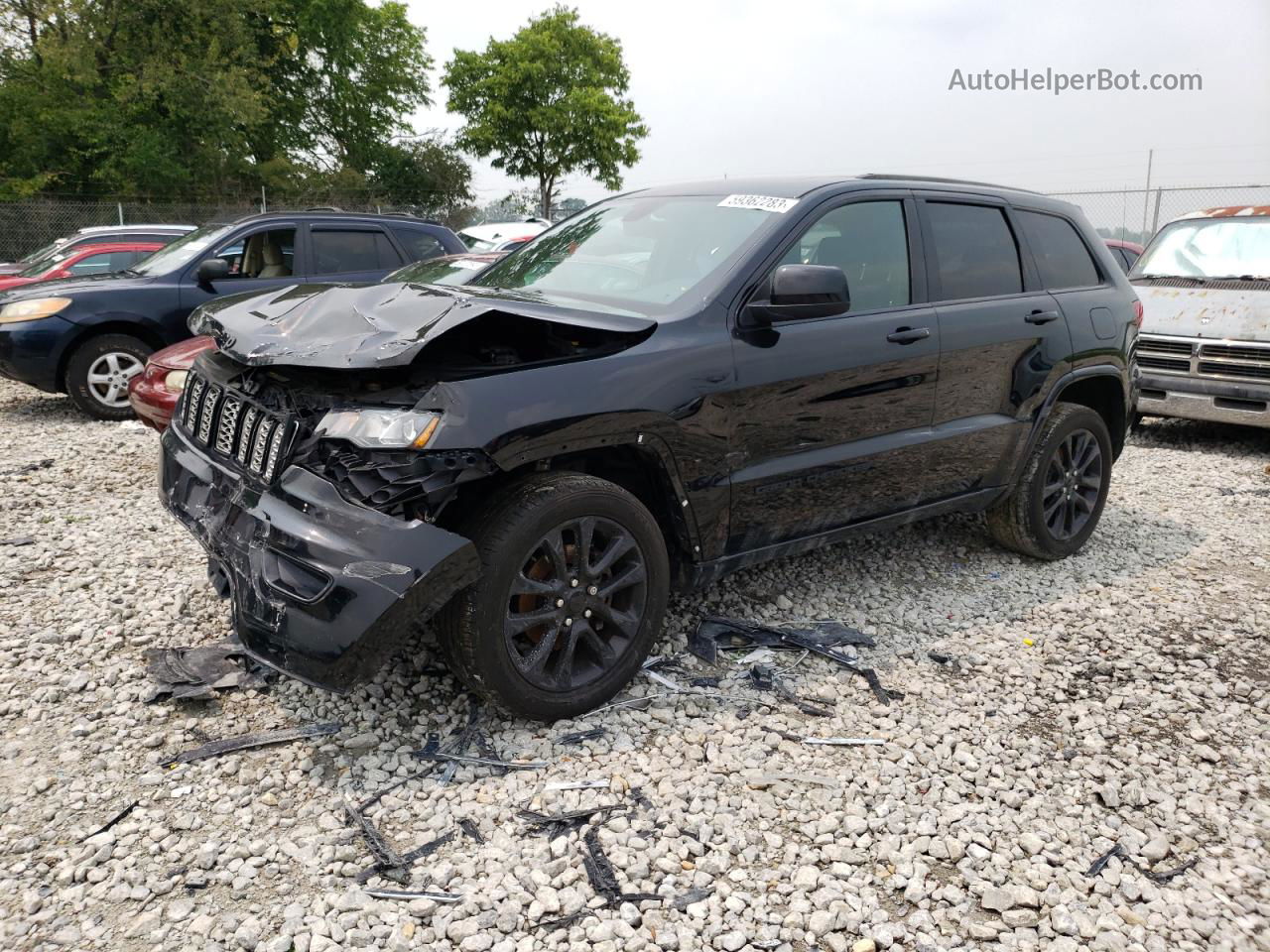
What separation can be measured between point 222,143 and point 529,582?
103 ft

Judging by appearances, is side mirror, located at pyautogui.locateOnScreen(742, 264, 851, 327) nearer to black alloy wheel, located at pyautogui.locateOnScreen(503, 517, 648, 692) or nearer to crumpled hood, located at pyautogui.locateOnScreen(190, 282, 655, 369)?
crumpled hood, located at pyautogui.locateOnScreen(190, 282, 655, 369)

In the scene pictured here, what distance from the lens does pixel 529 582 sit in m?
3.03

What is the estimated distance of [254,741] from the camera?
311cm

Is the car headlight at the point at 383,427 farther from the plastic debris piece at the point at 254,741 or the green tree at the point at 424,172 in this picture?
the green tree at the point at 424,172

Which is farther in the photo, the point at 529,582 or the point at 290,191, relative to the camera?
the point at 290,191

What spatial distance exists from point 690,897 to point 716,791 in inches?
19.2

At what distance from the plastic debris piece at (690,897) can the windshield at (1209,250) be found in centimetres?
776

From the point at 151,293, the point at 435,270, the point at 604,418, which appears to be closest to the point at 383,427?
the point at 604,418

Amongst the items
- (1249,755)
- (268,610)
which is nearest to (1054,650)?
(1249,755)

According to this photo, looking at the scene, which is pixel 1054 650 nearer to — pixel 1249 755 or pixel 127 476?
pixel 1249 755

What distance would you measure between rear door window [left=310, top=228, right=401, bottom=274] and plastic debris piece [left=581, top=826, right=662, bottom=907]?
22.9 ft

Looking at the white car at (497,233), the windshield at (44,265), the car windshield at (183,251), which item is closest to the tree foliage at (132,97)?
the white car at (497,233)

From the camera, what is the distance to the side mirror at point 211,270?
7883 mm

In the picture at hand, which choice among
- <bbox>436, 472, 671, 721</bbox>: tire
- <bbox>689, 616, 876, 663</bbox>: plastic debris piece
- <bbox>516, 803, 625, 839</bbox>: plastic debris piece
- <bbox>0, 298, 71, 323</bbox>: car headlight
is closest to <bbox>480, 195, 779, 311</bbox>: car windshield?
<bbox>436, 472, 671, 721</bbox>: tire
